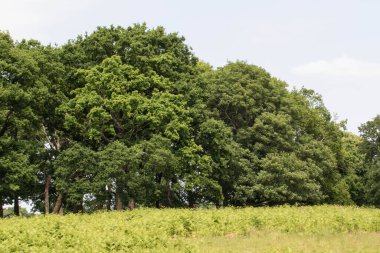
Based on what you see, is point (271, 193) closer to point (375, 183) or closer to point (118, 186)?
point (118, 186)

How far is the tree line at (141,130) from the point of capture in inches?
1443

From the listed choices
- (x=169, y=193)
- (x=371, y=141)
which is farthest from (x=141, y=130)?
(x=371, y=141)

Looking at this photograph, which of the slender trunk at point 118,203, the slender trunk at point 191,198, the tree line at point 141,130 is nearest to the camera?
the tree line at point 141,130

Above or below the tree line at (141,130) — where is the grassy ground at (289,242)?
below

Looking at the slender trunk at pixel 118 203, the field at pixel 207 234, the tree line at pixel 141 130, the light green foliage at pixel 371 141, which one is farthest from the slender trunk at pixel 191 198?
the light green foliage at pixel 371 141

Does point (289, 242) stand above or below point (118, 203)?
below

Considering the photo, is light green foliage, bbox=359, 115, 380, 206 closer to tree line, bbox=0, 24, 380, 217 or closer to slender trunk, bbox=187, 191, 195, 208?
tree line, bbox=0, 24, 380, 217

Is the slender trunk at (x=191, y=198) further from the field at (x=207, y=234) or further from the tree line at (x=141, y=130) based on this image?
the field at (x=207, y=234)

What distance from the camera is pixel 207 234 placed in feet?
67.6

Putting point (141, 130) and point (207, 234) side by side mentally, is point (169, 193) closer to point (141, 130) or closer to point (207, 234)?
point (141, 130)

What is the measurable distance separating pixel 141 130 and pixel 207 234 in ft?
69.9

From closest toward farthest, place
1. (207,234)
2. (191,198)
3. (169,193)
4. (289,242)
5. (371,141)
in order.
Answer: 1. (289,242)
2. (207,234)
3. (169,193)
4. (191,198)
5. (371,141)

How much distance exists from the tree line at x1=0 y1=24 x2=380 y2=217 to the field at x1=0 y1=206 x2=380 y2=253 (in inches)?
478

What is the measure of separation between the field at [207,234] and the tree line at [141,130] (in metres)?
12.1
